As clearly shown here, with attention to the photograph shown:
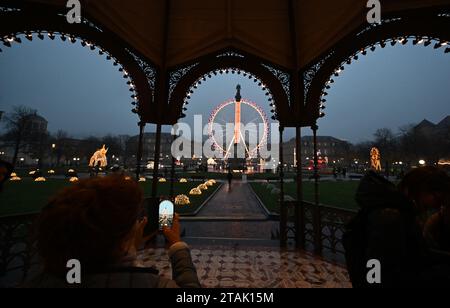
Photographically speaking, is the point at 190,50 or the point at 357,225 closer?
the point at 357,225

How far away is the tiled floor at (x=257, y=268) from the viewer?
493 centimetres

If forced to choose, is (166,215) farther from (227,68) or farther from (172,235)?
(227,68)

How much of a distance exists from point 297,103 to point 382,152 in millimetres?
57555

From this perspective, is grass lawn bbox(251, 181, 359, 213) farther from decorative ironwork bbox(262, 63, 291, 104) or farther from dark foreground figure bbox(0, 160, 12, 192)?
dark foreground figure bbox(0, 160, 12, 192)

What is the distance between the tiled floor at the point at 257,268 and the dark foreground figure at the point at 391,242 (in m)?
3.52

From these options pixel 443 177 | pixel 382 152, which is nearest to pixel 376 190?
pixel 443 177

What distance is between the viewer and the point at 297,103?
23.1 ft

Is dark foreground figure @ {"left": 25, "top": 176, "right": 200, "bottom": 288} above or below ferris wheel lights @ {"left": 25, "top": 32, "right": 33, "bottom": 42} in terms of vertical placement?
below

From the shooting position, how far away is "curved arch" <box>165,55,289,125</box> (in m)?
7.15

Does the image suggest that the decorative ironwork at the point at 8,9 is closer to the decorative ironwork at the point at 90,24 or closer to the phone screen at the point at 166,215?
the decorative ironwork at the point at 90,24

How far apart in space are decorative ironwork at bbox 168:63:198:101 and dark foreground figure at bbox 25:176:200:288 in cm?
645

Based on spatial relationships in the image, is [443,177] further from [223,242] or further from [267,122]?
[267,122]

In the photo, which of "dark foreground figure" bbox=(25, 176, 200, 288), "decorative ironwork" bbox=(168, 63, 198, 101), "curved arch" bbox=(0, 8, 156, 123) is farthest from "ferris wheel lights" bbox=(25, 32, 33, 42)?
"dark foreground figure" bbox=(25, 176, 200, 288)

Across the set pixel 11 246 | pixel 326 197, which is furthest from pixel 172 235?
pixel 326 197
